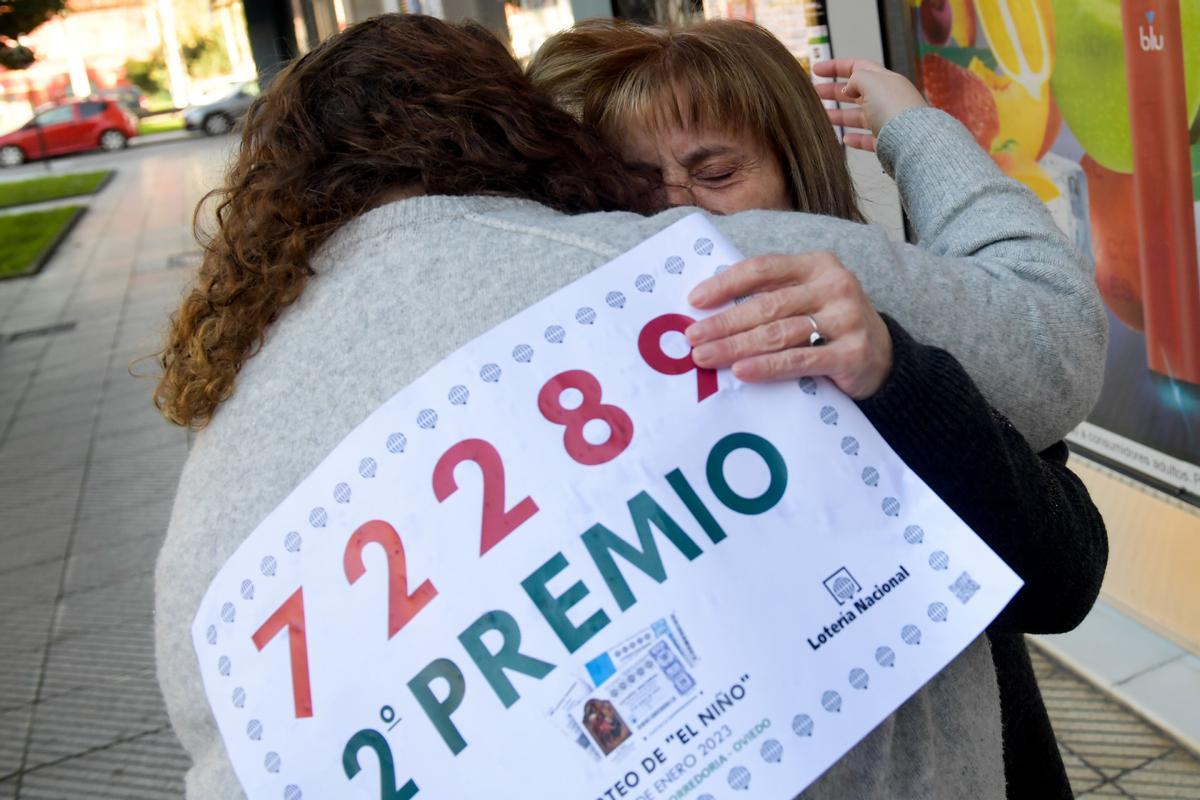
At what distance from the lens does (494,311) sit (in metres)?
1.09

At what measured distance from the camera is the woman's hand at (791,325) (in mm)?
1063

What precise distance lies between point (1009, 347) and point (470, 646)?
598 millimetres

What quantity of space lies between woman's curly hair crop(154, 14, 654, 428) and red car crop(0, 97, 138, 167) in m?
34.9

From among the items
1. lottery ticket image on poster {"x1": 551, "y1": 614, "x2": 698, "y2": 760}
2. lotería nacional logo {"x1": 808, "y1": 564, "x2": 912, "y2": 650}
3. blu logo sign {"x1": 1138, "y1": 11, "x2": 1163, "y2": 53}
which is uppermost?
blu logo sign {"x1": 1138, "y1": 11, "x2": 1163, "y2": 53}

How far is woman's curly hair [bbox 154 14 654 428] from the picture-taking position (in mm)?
1197

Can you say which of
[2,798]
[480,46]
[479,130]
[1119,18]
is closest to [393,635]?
[479,130]

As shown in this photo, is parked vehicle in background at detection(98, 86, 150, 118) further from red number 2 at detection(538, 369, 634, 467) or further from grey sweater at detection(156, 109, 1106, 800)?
red number 2 at detection(538, 369, 634, 467)

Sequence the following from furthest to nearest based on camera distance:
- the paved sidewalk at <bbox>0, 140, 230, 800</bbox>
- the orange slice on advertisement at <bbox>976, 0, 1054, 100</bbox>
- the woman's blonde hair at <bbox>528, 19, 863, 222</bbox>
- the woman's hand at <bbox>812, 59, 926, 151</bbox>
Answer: the paved sidewalk at <bbox>0, 140, 230, 800</bbox>, the orange slice on advertisement at <bbox>976, 0, 1054, 100</bbox>, the woman's blonde hair at <bbox>528, 19, 863, 222</bbox>, the woman's hand at <bbox>812, 59, 926, 151</bbox>

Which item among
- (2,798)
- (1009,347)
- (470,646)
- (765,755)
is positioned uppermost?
(1009,347)

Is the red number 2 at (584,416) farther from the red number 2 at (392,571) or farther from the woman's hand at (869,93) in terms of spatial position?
the woman's hand at (869,93)

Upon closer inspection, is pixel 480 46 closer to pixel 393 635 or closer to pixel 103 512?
pixel 393 635

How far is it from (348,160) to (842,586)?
629 millimetres

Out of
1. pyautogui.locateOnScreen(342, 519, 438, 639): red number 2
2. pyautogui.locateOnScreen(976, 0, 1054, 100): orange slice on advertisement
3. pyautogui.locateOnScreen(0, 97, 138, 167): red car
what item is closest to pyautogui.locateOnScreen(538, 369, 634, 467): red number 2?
pyautogui.locateOnScreen(342, 519, 438, 639): red number 2

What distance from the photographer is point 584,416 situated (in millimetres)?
1052
